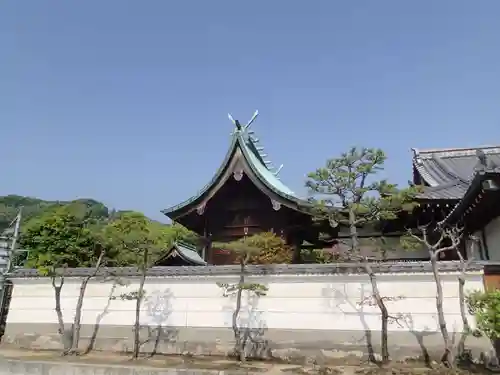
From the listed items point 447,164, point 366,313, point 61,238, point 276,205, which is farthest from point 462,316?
point 61,238

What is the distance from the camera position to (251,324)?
10.6 meters

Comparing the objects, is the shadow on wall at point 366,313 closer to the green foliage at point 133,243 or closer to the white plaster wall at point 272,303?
the white plaster wall at point 272,303

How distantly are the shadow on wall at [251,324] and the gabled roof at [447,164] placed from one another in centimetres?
760

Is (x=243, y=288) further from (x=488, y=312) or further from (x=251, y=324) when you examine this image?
(x=488, y=312)

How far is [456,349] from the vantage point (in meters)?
8.97

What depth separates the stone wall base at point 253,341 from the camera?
370 inches

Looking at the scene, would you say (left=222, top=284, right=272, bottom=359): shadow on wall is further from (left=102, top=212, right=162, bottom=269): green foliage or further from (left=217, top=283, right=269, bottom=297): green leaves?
(left=102, top=212, right=162, bottom=269): green foliage

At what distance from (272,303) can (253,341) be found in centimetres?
112

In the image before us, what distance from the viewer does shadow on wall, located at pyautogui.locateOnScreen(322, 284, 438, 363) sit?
30.9 feet

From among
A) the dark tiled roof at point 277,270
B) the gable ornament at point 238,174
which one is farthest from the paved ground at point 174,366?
the gable ornament at point 238,174

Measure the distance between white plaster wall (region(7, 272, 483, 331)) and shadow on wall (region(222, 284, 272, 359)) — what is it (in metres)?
0.03

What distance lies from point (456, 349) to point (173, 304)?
24.4 ft

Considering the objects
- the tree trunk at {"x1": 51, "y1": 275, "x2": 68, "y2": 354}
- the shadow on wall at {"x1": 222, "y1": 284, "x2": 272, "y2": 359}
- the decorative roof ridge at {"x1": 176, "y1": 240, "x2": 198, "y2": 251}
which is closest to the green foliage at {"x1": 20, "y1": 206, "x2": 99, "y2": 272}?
the decorative roof ridge at {"x1": 176, "y1": 240, "x2": 198, "y2": 251}

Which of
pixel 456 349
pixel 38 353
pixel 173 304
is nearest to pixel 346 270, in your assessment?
pixel 456 349
